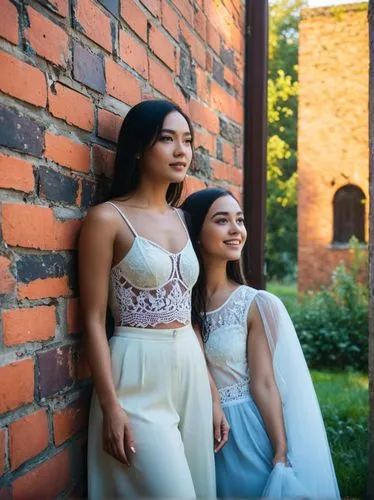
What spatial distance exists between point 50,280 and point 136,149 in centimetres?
57

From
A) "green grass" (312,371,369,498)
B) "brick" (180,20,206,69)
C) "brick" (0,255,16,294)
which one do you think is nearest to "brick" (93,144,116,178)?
"brick" (0,255,16,294)

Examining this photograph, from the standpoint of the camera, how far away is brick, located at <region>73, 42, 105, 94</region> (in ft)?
5.75

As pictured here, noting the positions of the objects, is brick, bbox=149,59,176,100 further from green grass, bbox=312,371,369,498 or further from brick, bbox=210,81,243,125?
green grass, bbox=312,371,369,498

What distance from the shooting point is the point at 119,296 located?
72.7 inches

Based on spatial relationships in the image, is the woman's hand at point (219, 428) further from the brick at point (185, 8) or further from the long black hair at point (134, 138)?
the brick at point (185, 8)

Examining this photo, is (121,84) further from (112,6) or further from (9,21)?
(9,21)

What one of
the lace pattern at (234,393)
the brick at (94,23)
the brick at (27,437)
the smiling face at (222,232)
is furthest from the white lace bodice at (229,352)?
the brick at (94,23)

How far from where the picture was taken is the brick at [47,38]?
1.52 metres

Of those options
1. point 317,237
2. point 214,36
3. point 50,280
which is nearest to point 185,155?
point 50,280

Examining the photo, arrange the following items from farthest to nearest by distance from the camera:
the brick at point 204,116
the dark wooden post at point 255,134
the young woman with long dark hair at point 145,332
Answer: the dark wooden post at point 255,134, the brick at point 204,116, the young woman with long dark hair at point 145,332

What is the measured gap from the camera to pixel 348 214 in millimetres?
13875

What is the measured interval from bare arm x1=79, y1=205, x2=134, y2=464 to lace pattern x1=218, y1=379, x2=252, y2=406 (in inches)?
27.1

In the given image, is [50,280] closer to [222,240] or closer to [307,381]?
[222,240]

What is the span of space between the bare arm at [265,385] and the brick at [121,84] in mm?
962
